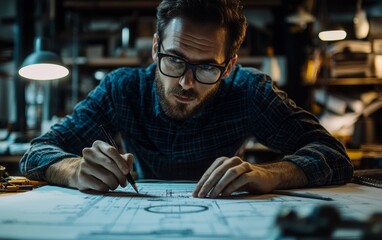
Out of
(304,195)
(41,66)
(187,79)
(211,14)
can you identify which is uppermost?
(211,14)

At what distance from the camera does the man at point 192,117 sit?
1.53 metres

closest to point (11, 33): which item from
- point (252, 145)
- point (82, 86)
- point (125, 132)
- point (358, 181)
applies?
point (82, 86)

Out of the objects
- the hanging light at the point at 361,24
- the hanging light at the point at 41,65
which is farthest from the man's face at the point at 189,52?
the hanging light at the point at 361,24

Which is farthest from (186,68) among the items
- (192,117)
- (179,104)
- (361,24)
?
(361,24)

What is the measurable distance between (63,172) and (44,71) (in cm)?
126

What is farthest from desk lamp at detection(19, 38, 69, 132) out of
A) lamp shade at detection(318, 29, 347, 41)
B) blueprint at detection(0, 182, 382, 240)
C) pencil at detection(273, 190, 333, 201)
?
lamp shade at detection(318, 29, 347, 41)

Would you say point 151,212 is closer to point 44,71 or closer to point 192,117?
point 192,117

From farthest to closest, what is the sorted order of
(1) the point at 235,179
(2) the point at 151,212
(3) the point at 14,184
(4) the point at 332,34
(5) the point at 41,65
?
(4) the point at 332,34 < (5) the point at 41,65 < (3) the point at 14,184 < (1) the point at 235,179 < (2) the point at 151,212

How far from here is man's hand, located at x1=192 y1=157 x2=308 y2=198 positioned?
1.18 m

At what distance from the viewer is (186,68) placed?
5.35 feet

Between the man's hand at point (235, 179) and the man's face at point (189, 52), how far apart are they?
437mm

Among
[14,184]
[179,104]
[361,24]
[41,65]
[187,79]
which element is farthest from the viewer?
[361,24]

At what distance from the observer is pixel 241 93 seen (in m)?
1.93

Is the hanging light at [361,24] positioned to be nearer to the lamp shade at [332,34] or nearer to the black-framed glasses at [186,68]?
the lamp shade at [332,34]
